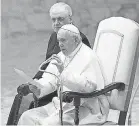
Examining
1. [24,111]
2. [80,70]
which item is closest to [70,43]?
[80,70]

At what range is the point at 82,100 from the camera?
4.57m

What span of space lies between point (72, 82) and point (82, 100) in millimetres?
259

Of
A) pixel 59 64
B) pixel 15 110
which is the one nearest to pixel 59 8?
pixel 59 64

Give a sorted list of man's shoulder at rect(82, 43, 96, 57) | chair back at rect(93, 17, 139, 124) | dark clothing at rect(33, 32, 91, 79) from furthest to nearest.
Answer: dark clothing at rect(33, 32, 91, 79) → chair back at rect(93, 17, 139, 124) → man's shoulder at rect(82, 43, 96, 57)

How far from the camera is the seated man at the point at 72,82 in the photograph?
4.42 meters

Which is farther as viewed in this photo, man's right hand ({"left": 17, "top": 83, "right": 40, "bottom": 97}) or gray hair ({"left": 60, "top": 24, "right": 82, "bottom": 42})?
man's right hand ({"left": 17, "top": 83, "right": 40, "bottom": 97})

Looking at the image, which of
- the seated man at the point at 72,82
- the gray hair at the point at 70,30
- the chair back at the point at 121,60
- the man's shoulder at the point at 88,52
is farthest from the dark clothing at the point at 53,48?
the gray hair at the point at 70,30

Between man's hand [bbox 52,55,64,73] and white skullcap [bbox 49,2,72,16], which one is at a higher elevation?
white skullcap [bbox 49,2,72,16]

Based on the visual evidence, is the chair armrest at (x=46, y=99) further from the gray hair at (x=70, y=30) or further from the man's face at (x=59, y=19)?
the gray hair at (x=70, y=30)

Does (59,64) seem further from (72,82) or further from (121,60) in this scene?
(121,60)

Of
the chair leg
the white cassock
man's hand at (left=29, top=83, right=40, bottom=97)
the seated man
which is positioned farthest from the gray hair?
the chair leg

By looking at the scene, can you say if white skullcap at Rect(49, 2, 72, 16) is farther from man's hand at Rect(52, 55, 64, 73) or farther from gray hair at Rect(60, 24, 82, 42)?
man's hand at Rect(52, 55, 64, 73)

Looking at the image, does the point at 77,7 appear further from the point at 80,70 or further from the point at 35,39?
the point at 80,70

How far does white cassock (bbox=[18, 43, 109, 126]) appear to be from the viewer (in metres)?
4.48
